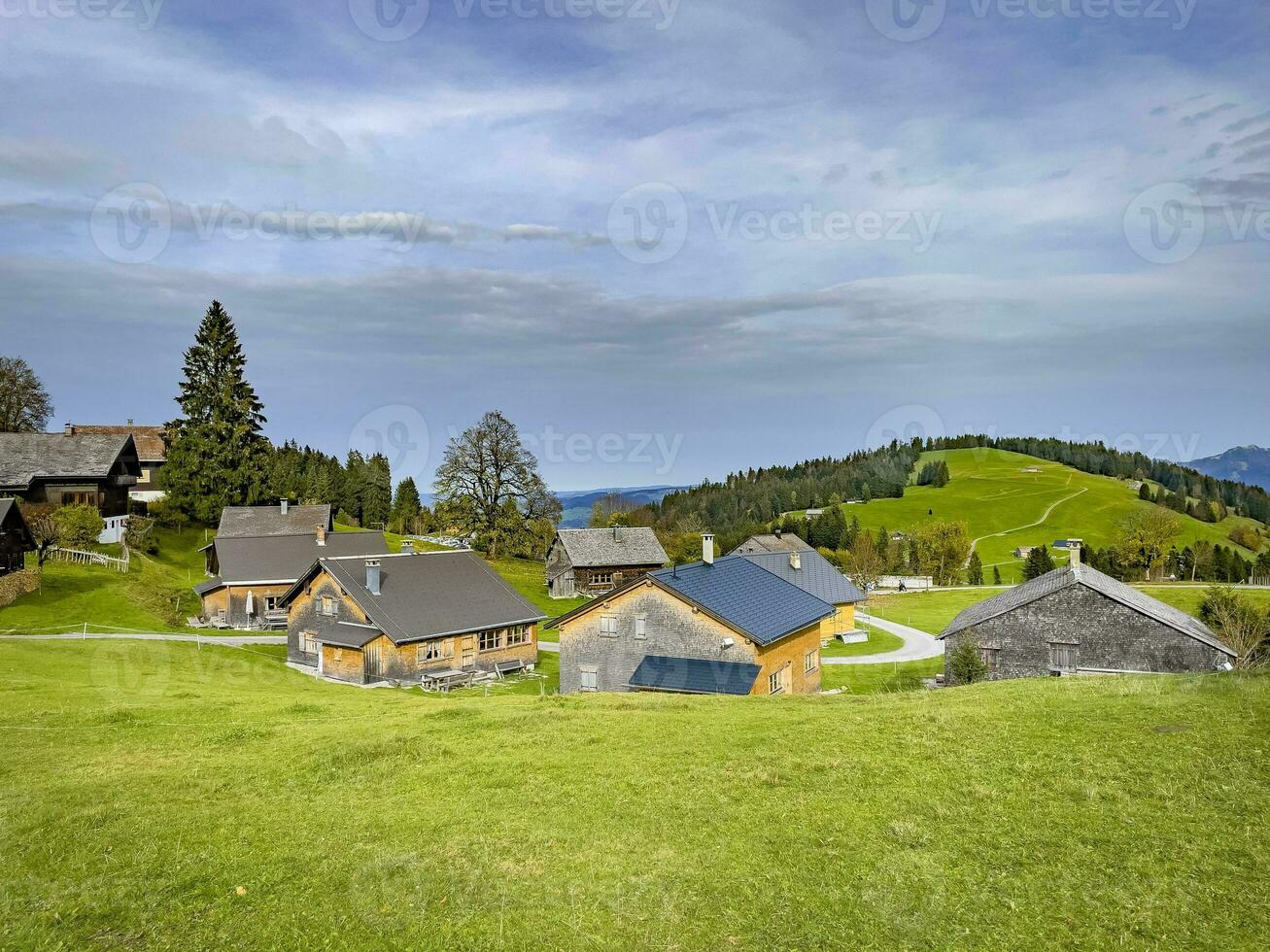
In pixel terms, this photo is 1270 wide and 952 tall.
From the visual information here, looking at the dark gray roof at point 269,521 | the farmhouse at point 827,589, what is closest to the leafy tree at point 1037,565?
the farmhouse at point 827,589

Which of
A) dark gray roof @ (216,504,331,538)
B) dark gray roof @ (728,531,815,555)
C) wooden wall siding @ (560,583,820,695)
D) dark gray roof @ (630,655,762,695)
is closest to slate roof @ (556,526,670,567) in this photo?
dark gray roof @ (728,531,815,555)

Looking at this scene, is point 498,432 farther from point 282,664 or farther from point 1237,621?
point 1237,621

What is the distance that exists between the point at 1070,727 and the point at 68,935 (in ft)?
58.0

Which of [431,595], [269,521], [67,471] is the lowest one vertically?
[431,595]

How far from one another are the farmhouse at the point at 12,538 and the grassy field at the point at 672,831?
40.7 meters

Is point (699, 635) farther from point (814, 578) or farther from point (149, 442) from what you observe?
point (149, 442)

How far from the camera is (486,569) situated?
2242 inches

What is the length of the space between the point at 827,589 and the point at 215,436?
2597 inches

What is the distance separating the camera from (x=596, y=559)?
9438 cm

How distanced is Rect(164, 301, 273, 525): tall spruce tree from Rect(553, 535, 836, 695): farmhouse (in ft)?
189

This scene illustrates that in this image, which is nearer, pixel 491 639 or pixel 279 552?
pixel 491 639

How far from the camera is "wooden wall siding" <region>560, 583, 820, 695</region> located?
3794cm

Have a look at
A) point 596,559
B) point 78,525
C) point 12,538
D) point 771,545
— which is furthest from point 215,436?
point 771,545

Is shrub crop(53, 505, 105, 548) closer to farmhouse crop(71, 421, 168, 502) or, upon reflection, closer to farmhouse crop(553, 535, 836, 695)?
farmhouse crop(71, 421, 168, 502)
